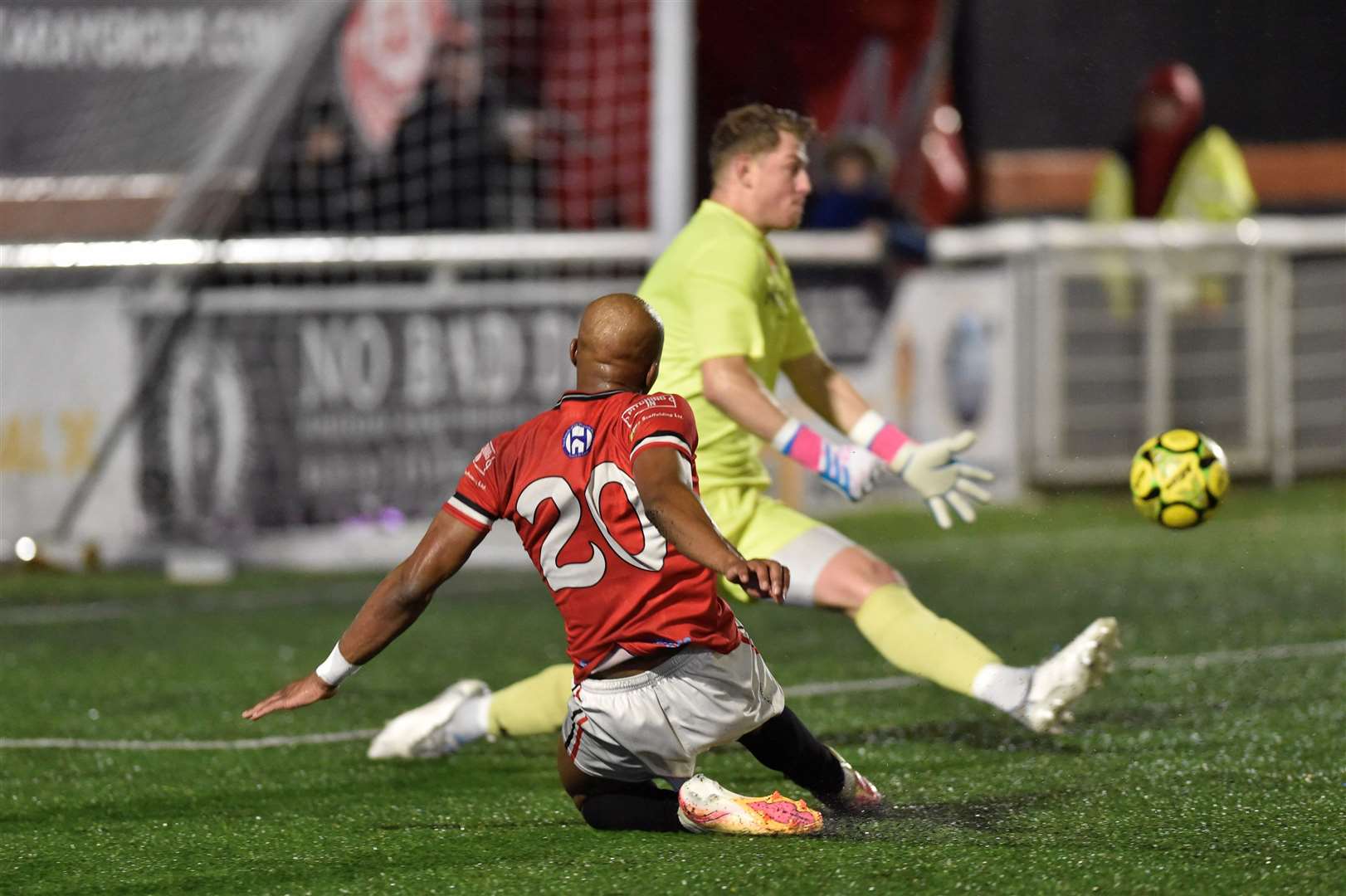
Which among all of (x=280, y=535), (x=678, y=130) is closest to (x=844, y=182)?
(x=678, y=130)

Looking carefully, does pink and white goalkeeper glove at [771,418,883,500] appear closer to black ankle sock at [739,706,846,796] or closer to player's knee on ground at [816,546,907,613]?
player's knee on ground at [816,546,907,613]

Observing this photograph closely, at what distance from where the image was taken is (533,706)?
5.46 meters

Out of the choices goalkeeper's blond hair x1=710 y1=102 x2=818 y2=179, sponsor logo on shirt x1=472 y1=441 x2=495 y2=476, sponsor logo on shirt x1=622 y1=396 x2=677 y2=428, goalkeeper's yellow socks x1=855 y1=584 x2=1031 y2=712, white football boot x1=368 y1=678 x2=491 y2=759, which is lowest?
white football boot x1=368 y1=678 x2=491 y2=759

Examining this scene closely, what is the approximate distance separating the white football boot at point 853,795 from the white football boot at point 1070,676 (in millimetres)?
483

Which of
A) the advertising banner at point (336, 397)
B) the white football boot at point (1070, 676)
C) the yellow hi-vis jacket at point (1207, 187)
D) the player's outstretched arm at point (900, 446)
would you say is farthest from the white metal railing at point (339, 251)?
the white football boot at point (1070, 676)

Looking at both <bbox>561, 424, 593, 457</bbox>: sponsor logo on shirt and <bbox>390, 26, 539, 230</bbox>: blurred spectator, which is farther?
<bbox>390, 26, 539, 230</bbox>: blurred spectator

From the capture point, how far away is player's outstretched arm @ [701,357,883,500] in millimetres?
5254

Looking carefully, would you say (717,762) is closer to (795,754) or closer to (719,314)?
→ (795,754)

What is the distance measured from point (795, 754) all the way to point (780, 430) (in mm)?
1002

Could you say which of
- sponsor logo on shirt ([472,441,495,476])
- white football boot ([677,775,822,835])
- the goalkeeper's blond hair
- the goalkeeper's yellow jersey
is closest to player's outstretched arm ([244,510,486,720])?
sponsor logo on shirt ([472,441,495,476])

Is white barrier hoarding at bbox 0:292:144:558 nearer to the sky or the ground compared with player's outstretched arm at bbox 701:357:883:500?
nearer to the ground

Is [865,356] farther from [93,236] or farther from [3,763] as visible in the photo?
[3,763]

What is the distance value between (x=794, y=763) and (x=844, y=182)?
8645 mm

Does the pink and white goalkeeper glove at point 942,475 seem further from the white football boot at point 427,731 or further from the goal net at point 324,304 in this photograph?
the goal net at point 324,304
